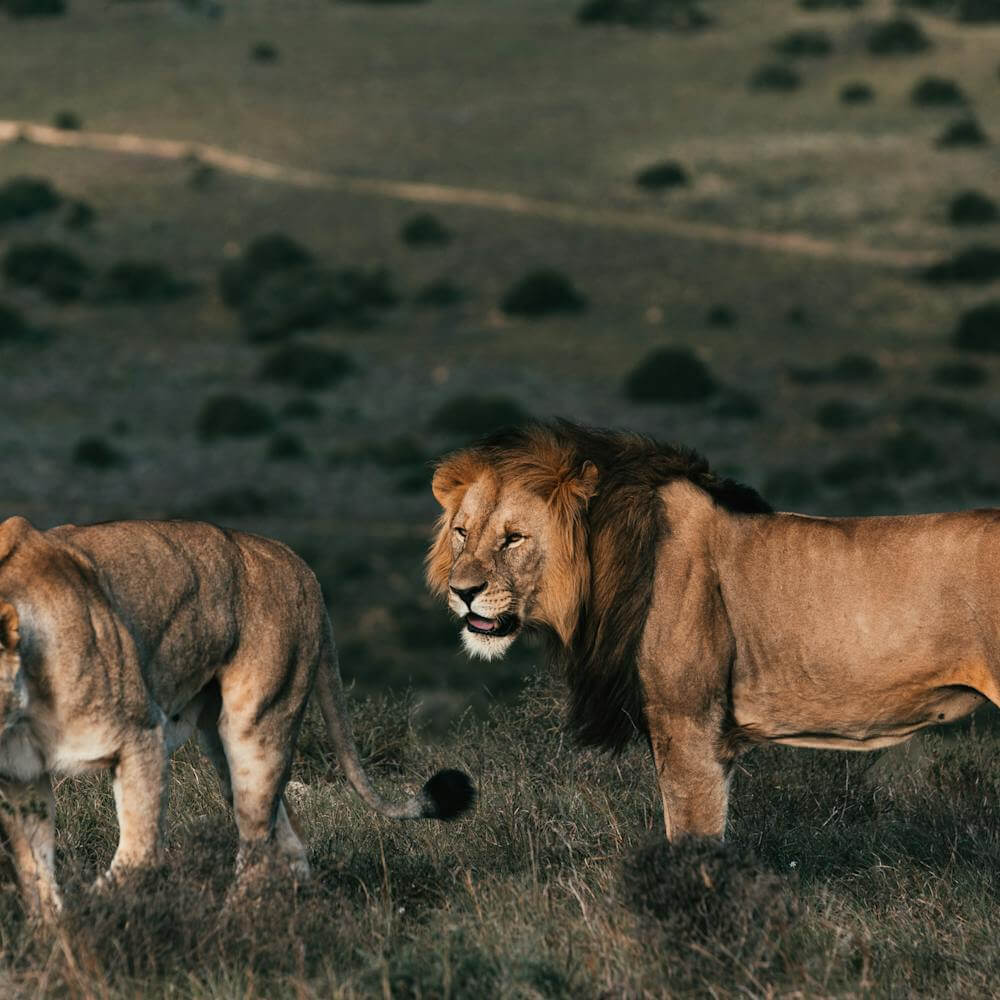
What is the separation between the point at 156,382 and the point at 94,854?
34684mm

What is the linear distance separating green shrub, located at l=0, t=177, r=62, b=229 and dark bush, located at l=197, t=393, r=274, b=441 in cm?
1326

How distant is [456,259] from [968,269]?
39.0 feet

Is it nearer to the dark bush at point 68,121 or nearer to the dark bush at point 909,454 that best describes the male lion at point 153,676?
the dark bush at point 909,454

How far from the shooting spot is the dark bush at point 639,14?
66.6m

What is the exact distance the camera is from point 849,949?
19.3 feet

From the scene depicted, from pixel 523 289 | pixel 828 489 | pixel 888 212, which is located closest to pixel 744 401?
pixel 828 489

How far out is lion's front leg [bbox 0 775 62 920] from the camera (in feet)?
19.0

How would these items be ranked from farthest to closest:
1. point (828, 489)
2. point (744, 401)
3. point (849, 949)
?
point (744, 401), point (828, 489), point (849, 949)

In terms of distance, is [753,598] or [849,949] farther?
[753,598]

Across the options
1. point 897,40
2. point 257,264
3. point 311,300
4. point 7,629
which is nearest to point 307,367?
point 311,300

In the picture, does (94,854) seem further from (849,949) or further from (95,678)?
(849,949)

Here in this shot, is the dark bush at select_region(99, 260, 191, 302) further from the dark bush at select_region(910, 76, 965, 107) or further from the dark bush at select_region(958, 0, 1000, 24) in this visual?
the dark bush at select_region(958, 0, 1000, 24)

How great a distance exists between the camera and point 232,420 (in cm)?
3938

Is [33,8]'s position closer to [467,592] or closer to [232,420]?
[232,420]
